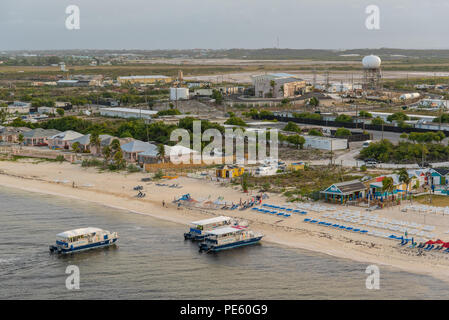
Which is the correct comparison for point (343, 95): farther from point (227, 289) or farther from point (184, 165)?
point (227, 289)

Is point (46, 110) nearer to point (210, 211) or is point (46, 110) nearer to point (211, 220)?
point (210, 211)

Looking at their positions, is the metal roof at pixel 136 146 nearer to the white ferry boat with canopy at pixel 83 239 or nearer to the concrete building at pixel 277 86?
the white ferry boat with canopy at pixel 83 239

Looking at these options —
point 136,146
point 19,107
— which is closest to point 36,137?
point 136,146

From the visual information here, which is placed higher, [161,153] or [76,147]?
[161,153]

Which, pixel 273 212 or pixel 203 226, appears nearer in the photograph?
pixel 203 226

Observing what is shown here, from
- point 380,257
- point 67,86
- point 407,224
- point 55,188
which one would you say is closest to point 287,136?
point 55,188

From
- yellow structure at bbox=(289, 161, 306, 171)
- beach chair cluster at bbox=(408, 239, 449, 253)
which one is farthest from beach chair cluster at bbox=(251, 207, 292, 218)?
yellow structure at bbox=(289, 161, 306, 171)

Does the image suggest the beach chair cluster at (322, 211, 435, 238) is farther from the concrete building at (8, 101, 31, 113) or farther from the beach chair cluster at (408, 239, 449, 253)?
the concrete building at (8, 101, 31, 113)
